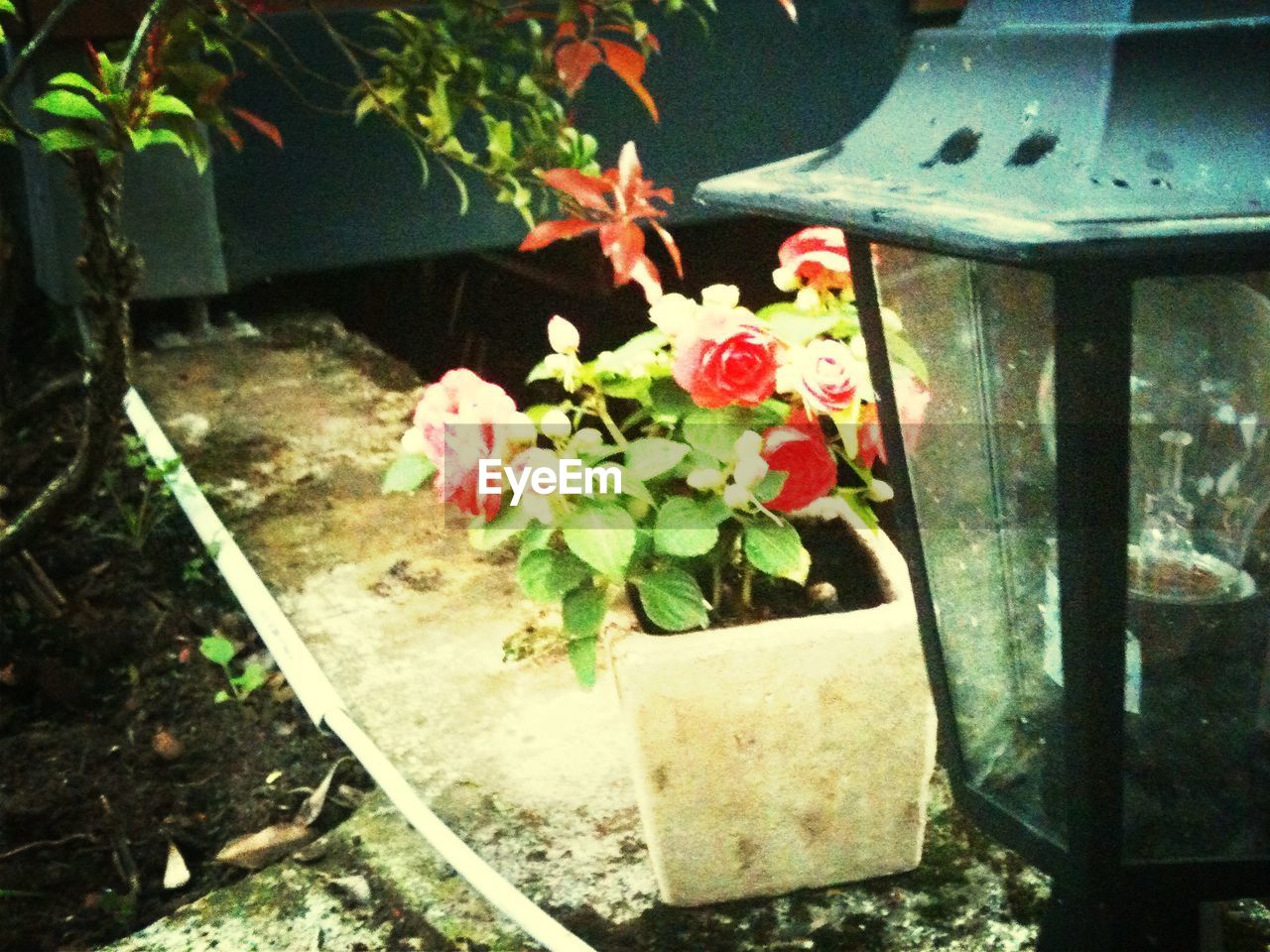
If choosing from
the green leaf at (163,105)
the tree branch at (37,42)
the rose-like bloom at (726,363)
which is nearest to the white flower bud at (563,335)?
the rose-like bloom at (726,363)

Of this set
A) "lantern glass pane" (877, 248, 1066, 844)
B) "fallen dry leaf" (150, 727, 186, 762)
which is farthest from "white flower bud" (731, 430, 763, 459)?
"fallen dry leaf" (150, 727, 186, 762)

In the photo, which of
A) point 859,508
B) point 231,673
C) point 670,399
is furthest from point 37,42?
point 859,508

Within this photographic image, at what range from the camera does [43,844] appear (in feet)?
5.53

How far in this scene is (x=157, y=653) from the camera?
Answer: 2.18 m

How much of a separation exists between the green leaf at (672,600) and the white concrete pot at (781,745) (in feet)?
0.07

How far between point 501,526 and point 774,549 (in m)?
0.35

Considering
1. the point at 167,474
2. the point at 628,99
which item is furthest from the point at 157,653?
the point at 628,99

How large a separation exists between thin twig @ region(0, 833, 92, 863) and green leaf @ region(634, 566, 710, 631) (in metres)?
0.99

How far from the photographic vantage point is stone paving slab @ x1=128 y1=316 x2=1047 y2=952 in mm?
1547

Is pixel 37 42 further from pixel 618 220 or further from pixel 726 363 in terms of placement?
pixel 726 363

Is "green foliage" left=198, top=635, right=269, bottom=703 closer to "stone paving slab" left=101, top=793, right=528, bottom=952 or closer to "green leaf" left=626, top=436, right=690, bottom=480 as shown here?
"stone paving slab" left=101, top=793, right=528, bottom=952

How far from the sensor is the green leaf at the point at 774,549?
Result: 139 cm

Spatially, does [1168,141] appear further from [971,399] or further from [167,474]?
[167,474]

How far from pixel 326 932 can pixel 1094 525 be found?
1.22 meters
